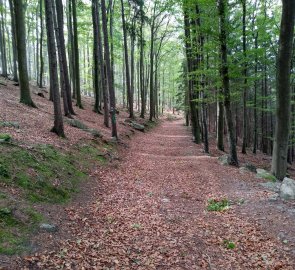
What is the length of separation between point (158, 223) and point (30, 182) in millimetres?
3149

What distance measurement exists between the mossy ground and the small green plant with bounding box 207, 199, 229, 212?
371cm

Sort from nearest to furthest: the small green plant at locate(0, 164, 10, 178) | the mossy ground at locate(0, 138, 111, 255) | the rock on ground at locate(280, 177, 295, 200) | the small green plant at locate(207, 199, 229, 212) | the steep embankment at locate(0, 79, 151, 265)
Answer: the mossy ground at locate(0, 138, 111, 255)
the steep embankment at locate(0, 79, 151, 265)
the small green plant at locate(0, 164, 10, 178)
the small green plant at locate(207, 199, 229, 212)
the rock on ground at locate(280, 177, 295, 200)

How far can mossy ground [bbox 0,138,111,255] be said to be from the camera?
5031 millimetres

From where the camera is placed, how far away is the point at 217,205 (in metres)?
7.97

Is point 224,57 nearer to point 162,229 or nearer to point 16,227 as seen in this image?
point 162,229

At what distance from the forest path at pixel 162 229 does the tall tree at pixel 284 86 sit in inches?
64.5

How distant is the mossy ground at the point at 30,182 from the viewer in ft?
16.5

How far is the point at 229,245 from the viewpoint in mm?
5816

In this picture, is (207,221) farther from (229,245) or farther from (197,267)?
(197,267)

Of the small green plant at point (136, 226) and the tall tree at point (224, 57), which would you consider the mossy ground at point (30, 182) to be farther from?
the tall tree at point (224, 57)

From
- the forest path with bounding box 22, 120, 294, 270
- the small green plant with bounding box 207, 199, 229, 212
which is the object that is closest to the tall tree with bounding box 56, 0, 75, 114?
the forest path with bounding box 22, 120, 294, 270

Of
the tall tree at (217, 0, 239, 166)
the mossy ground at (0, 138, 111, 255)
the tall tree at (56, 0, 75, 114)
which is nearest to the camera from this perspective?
the mossy ground at (0, 138, 111, 255)

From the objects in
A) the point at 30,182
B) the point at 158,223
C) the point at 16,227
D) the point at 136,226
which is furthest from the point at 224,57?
the point at 16,227

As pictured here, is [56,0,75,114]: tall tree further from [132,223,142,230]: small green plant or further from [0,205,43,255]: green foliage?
[0,205,43,255]: green foliage
